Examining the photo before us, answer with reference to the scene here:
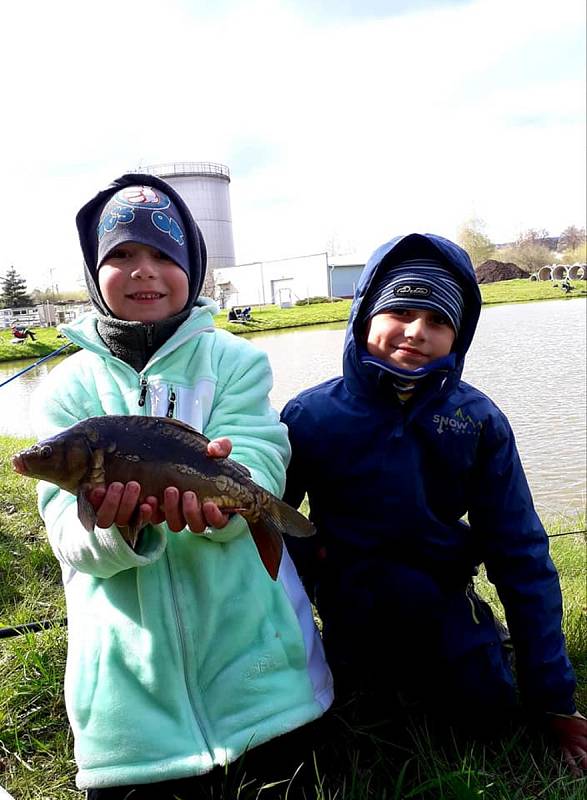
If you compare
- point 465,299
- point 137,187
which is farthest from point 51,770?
point 465,299

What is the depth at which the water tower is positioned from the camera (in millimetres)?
55656

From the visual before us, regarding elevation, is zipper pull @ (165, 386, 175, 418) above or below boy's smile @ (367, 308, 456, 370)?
below

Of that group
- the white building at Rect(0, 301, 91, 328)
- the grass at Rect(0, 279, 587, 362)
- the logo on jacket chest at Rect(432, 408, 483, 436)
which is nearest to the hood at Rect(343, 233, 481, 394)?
the logo on jacket chest at Rect(432, 408, 483, 436)

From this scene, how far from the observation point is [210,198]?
56344 mm

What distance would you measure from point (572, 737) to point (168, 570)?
1299 mm

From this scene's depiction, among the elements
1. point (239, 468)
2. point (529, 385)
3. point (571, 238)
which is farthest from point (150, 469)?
point (571, 238)

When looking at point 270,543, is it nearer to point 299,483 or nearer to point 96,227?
point 299,483

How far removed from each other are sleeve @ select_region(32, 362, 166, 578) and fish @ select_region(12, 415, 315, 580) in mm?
59

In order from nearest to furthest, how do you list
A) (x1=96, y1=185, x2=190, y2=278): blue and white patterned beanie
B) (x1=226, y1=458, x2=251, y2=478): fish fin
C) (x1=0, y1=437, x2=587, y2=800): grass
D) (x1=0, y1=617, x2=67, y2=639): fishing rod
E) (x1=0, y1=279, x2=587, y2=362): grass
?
1. (x1=226, y1=458, x2=251, y2=478): fish fin
2. (x1=0, y1=437, x2=587, y2=800): grass
3. (x1=96, y1=185, x2=190, y2=278): blue and white patterned beanie
4. (x1=0, y1=617, x2=67, y2=639): fishing rod
5. (x1=0, y1=279, x2=587, y2=362): grass

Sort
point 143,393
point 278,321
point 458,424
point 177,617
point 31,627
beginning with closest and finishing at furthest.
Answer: point 177,617 → point 143,393 → point 458,424 → point 31,627 → point 278,321

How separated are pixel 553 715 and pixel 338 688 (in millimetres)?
693

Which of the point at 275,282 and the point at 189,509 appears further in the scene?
the point at 275,282

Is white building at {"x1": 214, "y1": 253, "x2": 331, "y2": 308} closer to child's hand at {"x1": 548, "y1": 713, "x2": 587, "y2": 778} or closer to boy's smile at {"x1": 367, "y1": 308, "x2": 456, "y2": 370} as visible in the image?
boy's smile at {"x1": 367, "y1": 308, "x2": 456, "y2": 370}

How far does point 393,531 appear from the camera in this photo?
2.22m
